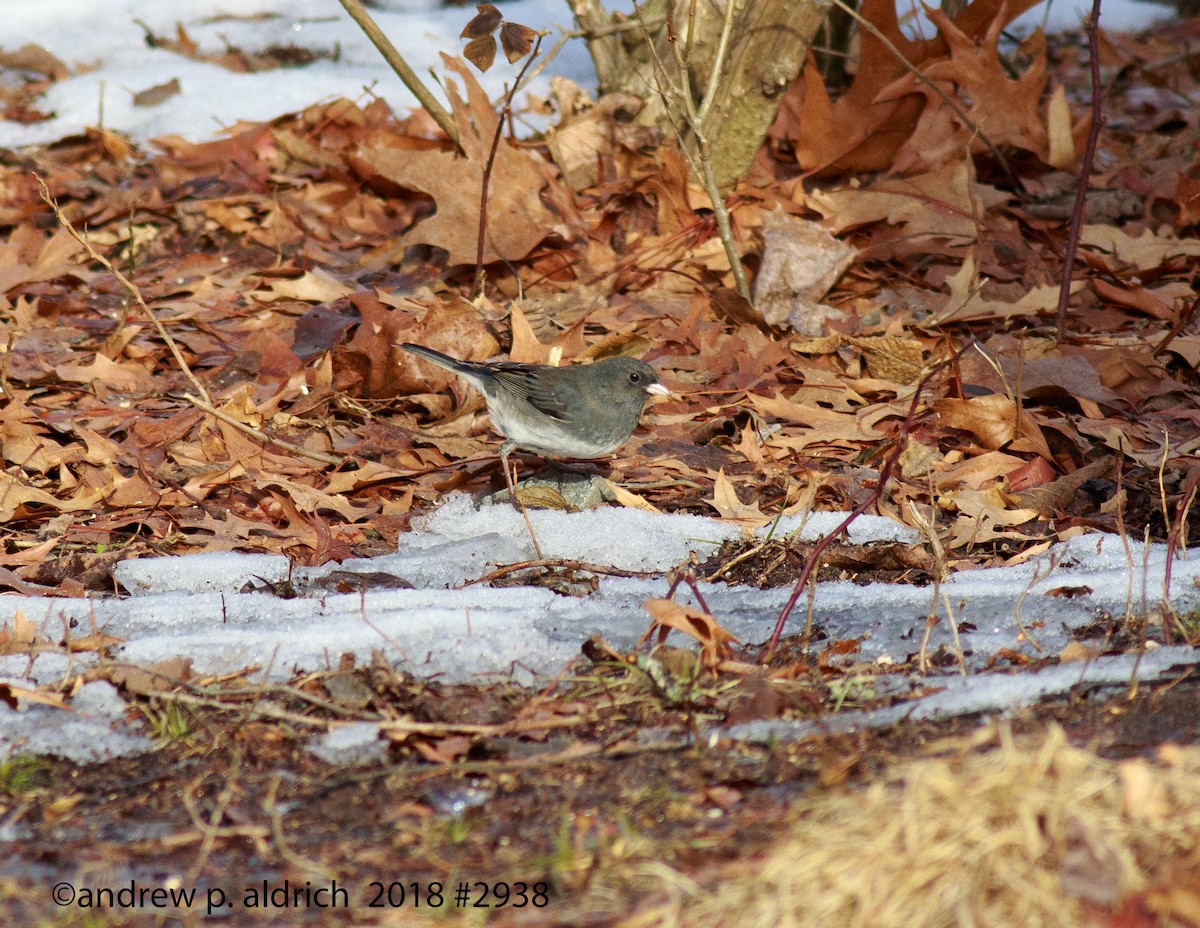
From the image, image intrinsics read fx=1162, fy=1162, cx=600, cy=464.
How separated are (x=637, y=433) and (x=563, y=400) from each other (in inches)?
18.6

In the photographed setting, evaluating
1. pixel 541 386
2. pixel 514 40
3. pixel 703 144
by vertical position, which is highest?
pixel 514 40

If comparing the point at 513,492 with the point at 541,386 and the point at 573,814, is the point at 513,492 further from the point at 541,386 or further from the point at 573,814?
the point at 573,814

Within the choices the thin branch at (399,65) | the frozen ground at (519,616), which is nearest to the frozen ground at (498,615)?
the frozen ground at (519,616)

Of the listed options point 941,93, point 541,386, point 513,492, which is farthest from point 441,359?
point 941,93

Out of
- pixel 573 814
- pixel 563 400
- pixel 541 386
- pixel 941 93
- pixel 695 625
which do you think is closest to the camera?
pixel 573 814

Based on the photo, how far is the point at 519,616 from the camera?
2697mm

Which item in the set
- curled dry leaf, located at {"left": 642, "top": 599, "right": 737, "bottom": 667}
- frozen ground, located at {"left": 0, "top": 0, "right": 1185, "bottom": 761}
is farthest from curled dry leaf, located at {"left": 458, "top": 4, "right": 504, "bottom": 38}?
curled dry leaf, located at {"left": 642, "top": 599, "right": 737, "bottom": 667}

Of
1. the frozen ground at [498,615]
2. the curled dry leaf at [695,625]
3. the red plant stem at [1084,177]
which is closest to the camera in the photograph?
the frozen ground at [498,615]

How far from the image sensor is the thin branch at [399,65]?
4734 millimetres

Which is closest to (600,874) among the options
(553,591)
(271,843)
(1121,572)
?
(271,843)

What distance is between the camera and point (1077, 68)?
739 centimetres

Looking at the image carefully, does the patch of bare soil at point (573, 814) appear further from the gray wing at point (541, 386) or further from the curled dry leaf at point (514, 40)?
the curled dry leaf at point (514, 40)

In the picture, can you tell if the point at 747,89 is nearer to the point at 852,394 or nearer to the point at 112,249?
the point at 852,394

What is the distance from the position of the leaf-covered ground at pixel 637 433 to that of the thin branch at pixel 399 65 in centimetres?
16
